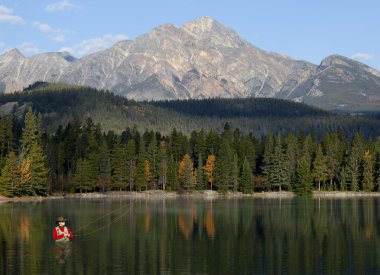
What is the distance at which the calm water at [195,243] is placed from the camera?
55719 mm

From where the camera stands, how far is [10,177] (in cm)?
15112

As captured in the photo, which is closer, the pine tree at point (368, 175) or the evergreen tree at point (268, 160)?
the pine tree at point (368, 175)

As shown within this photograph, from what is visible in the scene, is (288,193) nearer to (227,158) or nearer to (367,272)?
(227,158)

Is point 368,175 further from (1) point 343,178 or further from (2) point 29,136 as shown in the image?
(2) point 29,136

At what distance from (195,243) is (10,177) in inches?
3546

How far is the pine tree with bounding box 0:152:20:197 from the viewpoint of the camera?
150 m

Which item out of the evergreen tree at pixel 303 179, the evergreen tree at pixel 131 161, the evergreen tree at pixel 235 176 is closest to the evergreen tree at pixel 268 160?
the evergreen tree at pixel 235 176

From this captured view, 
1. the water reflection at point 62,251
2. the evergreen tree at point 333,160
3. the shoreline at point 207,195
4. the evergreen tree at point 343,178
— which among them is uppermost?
the evergreen tree at point 333,160

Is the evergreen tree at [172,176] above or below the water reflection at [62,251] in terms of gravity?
above

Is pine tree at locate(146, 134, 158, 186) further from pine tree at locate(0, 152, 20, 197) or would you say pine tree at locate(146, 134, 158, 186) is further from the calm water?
the calm water

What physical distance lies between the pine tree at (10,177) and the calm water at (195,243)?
1674 inches

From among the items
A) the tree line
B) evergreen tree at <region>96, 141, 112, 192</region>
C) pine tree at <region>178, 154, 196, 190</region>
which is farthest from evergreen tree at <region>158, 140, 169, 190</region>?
evergreen tree at <region>96, 141, 112, 192</region>

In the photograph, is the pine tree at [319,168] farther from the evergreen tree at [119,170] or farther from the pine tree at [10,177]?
the pine tree at [10,177]

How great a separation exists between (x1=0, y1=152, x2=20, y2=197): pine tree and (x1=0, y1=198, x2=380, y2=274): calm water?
42523 mm
